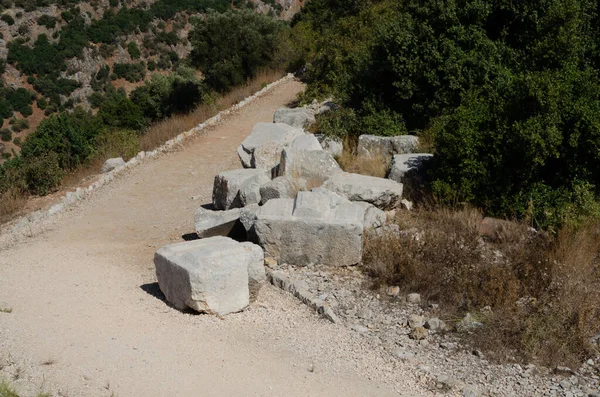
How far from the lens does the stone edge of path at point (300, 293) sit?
6.61m

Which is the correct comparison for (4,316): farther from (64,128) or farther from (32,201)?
(64,128)

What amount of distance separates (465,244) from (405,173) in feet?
6.74

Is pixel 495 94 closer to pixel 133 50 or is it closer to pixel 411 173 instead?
pixel 411 173

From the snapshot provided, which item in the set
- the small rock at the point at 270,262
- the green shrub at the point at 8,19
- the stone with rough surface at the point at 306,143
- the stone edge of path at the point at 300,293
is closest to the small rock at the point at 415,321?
the stone edge of path at the point at 300,293

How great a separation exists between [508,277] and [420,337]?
1504mm

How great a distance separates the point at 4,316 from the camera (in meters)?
6.04

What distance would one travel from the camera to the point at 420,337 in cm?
631

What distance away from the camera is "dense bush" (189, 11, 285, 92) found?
945 inches

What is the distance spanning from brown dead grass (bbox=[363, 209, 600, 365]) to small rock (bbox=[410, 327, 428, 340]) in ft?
1.56

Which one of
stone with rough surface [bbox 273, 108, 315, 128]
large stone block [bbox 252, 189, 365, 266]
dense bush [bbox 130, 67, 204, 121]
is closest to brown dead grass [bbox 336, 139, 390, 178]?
stone with rough surface [bbox 273, 108, 315, 128]

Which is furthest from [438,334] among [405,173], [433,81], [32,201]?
[32,201]

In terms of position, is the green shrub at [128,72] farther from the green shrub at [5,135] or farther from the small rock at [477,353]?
the small rock at [477,353]

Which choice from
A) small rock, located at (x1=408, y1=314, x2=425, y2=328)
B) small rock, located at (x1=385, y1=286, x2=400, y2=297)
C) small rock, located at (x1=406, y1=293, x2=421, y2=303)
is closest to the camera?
small rock, located at (x1=408, y1=314, x2=425, y2=328)

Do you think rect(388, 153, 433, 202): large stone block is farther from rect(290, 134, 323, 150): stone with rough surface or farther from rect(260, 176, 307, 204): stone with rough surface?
rect(260, 176, 307, 204): stone with rough surface
